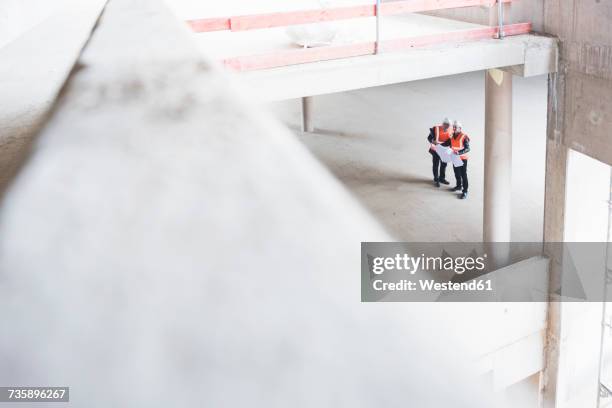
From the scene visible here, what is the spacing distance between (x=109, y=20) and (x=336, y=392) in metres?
1.77

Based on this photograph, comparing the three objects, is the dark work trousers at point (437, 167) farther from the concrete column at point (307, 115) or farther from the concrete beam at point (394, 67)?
the concrete column at point (307, 115)

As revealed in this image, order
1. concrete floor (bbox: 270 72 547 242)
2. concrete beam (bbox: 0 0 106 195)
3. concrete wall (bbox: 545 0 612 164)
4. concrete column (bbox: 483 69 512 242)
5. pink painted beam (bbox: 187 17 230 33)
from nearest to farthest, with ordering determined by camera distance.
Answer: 1. concrete beam (bbox: 0 0 106 195)
2. pink painted beam (bbox: 187 17 230 33)
3. concrete wall (bbox: 545 0 612 164)
4. concrete column (bbox: 483 69 512 242)
5. concrete floor (bbox: 270 72 547 242)

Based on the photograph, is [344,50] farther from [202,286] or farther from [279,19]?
[202,286]

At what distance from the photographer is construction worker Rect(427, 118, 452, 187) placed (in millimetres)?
9719

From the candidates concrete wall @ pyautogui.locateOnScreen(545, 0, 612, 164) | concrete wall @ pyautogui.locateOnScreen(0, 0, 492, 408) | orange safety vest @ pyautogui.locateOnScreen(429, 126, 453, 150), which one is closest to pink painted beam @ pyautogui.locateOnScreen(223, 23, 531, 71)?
concrete wall @ pyautogui.locateOnScreen(545, 0, 612, 164)

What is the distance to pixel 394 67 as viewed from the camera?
6.25 metres

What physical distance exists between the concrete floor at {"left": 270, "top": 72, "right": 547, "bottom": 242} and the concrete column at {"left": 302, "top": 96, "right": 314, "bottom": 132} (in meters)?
0.20

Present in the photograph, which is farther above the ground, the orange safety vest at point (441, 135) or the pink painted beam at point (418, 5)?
the pink painted beam at point (418, 5)

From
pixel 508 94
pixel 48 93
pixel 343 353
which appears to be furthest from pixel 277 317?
pixel 508 94

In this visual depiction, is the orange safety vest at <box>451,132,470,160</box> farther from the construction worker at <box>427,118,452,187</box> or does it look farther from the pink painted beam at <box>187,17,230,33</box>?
the pink painted beam at <box>187,17,230,33</box>

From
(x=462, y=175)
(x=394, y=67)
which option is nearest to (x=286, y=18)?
(x=394, y=67)

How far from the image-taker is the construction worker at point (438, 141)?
9.72 metres

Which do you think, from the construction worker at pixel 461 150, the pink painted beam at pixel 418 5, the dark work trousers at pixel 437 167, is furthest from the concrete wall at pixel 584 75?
the dark work trousers at pixel 437 167

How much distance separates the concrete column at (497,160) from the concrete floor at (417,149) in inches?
25.1
